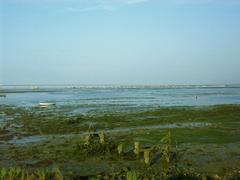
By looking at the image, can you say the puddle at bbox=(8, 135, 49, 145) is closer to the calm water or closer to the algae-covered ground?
the algae-covered ground

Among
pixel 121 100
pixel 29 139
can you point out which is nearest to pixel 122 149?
pixel 29 139

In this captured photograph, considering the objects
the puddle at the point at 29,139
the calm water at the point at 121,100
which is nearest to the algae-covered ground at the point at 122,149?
the puddle at the point at 29,139

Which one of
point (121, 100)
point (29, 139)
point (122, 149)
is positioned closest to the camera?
point (122, 149)

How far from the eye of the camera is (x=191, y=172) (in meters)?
13.8

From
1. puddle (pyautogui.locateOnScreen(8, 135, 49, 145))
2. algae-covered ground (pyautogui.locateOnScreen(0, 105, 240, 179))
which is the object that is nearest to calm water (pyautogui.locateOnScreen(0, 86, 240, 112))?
algae-covered ground (pyautogui.locateOnScreen(0, 105, 240, 179))

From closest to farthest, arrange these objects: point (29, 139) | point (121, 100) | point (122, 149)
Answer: point (122, 149) → point (29, 139) → point (121, 100)

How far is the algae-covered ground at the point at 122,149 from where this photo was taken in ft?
48.6

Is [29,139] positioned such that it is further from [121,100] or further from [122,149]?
[121,100]

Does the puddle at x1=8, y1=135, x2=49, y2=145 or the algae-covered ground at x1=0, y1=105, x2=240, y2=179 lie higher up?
the algae-covered ground at x1=0, y1=105, x2=240, y2=179

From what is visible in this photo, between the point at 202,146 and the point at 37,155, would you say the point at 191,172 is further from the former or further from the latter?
the point at 37,155

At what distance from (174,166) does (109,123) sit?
15129mm

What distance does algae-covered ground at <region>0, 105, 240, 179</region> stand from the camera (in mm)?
14828

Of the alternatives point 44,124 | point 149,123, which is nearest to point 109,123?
point 149,123

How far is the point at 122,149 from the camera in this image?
57.4 feet
